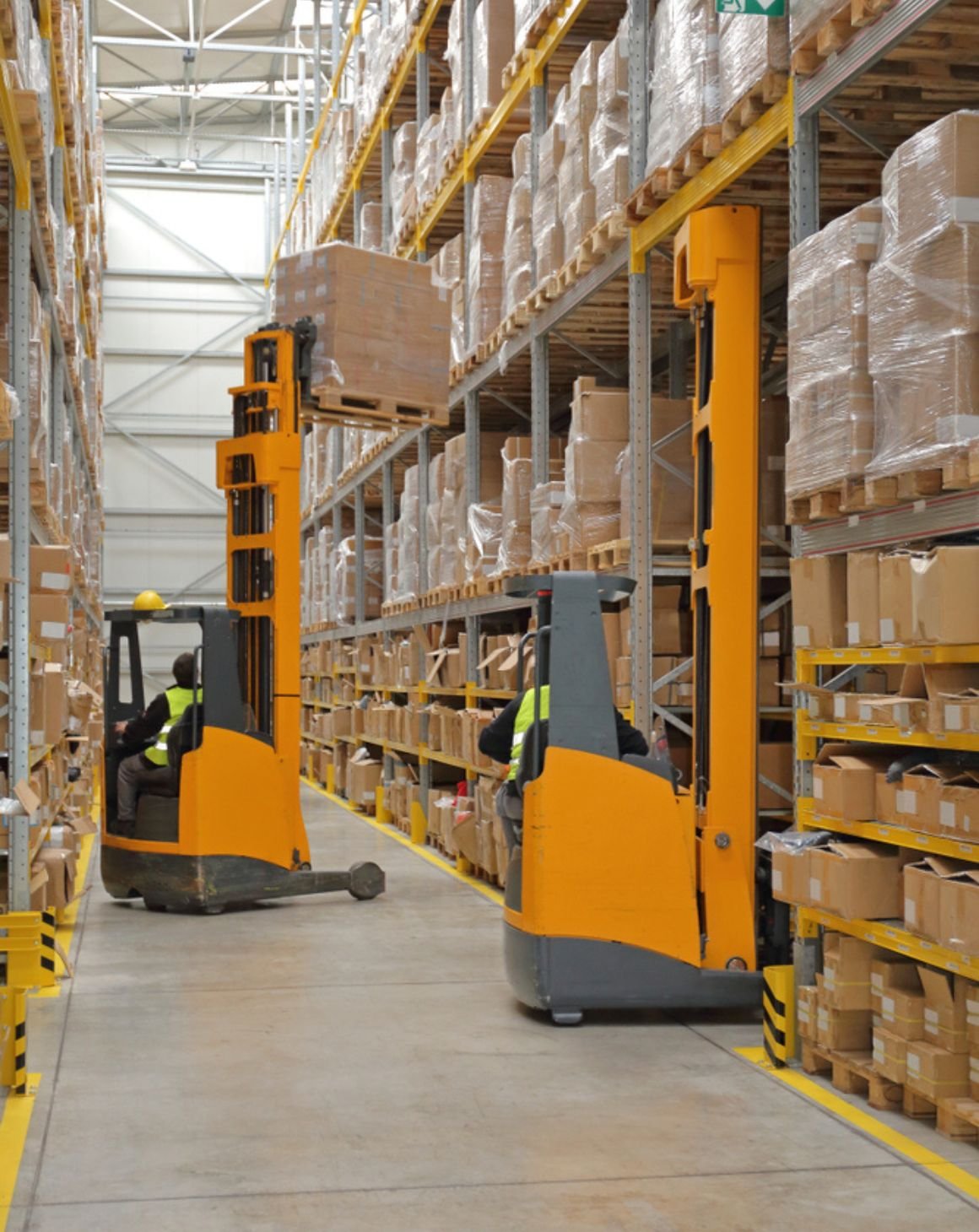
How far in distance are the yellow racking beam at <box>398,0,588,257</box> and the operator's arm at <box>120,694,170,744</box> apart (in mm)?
4532

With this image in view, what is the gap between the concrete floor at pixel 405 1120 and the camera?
4.08 m

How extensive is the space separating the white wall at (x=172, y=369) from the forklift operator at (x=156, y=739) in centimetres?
1696

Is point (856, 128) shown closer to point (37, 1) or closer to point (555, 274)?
point (555, 274)

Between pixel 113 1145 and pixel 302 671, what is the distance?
656 inches

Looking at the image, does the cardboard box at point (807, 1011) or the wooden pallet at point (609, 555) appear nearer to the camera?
the cardboard box at point (807, 1011)

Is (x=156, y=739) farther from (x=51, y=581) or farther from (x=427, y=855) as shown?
(x=427, y=855)

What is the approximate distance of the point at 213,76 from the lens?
26562 mm

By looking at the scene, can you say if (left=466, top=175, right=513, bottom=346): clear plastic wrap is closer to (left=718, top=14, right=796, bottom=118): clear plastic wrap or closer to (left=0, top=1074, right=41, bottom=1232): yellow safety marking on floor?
(left=718, top=14, right=796, bottom=118): clear plastic wrap

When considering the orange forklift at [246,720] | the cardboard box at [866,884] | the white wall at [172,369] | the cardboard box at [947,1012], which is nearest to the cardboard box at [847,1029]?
the cardboard box at [866,884]

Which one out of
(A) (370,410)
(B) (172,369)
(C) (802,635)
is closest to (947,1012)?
(C) (802,635)

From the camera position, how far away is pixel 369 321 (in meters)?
Result: 10.3

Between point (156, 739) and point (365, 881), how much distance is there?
1.61 metres

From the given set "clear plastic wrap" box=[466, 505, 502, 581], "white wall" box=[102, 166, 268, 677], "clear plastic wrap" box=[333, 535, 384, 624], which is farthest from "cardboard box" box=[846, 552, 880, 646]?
"white wall" box=[102, 166, 268, 677]

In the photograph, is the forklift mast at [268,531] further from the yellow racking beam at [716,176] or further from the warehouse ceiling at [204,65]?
the warehouse ceiling at [204,65]
